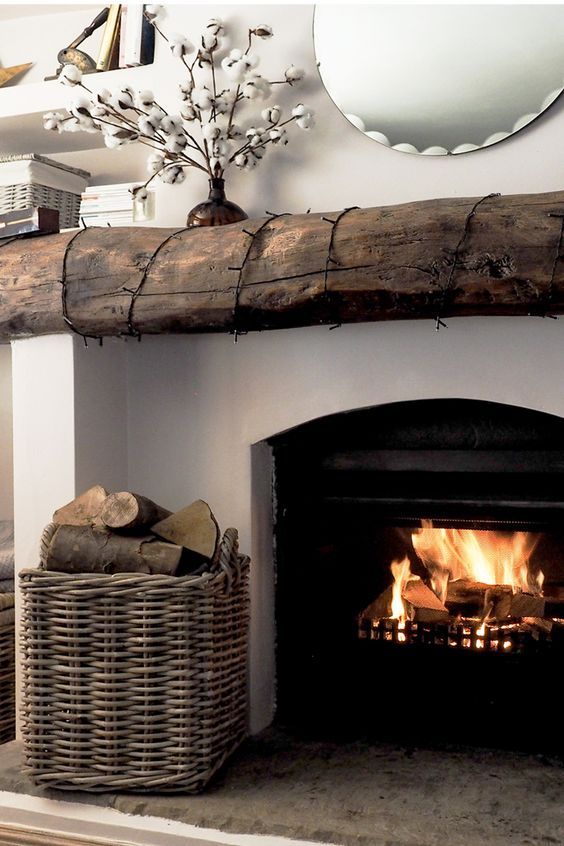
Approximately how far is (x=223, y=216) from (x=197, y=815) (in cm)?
130

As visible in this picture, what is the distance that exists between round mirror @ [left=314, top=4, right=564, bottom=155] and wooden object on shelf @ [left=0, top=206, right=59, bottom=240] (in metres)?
0.75

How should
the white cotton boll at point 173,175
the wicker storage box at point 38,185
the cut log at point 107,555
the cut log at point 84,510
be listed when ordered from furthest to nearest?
the wicker storage box at point 38,185 < the white cotton boll at point 173,175 < the cut log at point 84,510 < the cut log at point 107,555

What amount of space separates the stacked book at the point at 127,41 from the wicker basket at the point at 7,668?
147 centimetres

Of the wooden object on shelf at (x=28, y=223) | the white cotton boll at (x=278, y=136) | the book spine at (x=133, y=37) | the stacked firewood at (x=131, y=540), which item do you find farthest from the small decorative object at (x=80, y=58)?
the stacked firewood at (x=131, y=540)

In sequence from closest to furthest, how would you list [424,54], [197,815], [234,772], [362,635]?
[197,815]
[234,772]
[424,54]
[362,635]

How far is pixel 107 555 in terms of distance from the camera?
5.67 feet

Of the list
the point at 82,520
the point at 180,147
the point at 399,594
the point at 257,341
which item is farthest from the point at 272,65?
the point at 399,594

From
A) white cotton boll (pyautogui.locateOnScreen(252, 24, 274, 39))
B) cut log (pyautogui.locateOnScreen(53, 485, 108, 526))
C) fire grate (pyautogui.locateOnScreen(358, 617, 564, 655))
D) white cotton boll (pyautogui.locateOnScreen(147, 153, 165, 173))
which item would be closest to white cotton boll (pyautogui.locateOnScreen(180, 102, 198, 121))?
white cotton boll (pyautogui.locateOnScreen(147, 153, 165, 173))

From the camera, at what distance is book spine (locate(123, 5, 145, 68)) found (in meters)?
2.34

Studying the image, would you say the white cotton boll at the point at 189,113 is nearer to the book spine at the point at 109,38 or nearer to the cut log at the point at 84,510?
the book spine at the point at 109,38

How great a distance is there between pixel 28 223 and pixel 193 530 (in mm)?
874

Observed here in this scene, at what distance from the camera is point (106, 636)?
167 centimetres

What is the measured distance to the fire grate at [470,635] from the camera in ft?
6.58

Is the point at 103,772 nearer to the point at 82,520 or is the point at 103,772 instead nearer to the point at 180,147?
the point at 82,520
